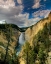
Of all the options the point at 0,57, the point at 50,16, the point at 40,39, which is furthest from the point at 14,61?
the point at 50,16

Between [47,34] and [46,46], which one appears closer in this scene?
[46,46]

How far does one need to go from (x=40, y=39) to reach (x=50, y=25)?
853 inches

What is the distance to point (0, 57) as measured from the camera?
94.1m

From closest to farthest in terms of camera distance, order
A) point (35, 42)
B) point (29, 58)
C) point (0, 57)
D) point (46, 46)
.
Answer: point (29, 58)
point (0, 57)
point (46, 46)
point (35, 42)

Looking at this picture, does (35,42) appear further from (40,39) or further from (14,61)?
(14,61)

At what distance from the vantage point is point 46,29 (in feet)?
407

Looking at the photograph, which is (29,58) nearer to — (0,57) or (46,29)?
(0,57)

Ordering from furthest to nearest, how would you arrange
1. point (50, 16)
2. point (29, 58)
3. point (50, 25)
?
point (50, 16) → point (50, 25) → point (29, 58)

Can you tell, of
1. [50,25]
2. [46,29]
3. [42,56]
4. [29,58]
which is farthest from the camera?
[50,25]

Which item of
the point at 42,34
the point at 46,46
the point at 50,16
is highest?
the point at 50,16

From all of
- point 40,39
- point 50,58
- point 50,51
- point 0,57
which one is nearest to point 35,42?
point 40,39

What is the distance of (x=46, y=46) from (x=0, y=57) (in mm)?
24038

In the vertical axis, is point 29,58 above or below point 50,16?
below

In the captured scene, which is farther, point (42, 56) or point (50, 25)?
point (50, 25)
